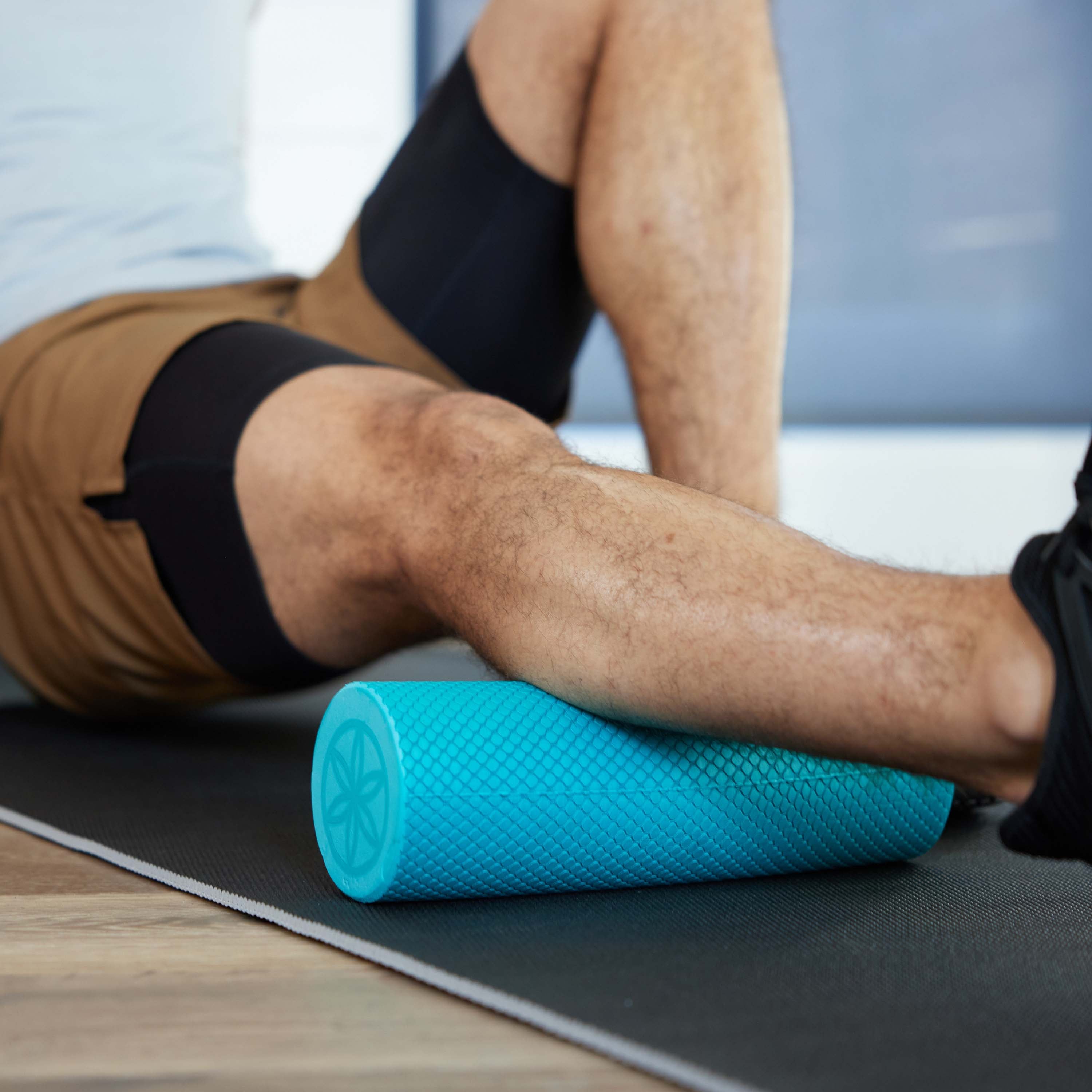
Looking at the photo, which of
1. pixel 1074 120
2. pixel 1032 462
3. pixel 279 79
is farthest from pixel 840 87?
pixel 279 79

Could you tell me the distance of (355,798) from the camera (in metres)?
0.75

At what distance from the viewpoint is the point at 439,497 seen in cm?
80

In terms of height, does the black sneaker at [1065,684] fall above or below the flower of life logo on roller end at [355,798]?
above

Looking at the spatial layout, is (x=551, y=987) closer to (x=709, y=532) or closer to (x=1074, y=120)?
(x=709, y=532)

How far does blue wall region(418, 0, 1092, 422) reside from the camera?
289 cm

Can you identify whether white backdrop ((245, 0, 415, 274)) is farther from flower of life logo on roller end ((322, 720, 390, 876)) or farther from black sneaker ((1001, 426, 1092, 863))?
black sneaker ((1001, 426, 1092, 863))

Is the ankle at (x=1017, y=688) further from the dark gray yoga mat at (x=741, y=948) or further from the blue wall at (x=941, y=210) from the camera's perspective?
the blue wall at (x=941, y=210)

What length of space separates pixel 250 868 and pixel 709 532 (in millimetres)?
384

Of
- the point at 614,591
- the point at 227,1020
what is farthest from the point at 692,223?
the point at 227,1020

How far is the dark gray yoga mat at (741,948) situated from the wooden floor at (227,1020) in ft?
0.05

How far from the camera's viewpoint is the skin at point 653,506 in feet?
1.93

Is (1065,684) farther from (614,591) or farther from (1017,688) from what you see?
(614,591)

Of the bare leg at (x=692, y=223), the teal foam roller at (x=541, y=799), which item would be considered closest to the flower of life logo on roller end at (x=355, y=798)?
the teal foam roller at (x=541, y=799)

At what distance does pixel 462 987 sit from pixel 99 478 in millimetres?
640
